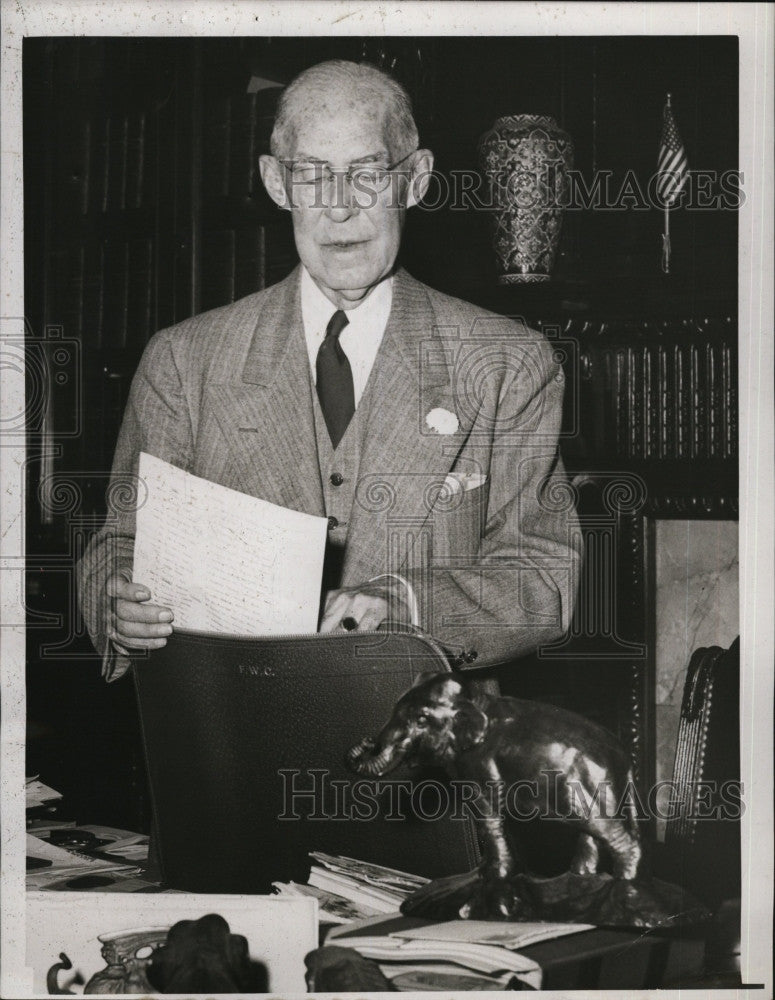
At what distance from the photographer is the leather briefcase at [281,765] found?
2.22m

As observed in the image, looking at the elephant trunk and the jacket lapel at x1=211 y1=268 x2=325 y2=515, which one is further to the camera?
the jacket lapel at x1=211 y1=268 x2=325 y2=515

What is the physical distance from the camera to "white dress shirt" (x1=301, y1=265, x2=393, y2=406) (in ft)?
7.59

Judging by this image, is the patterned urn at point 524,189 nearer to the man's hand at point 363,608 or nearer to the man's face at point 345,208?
the man's face at point 345,208

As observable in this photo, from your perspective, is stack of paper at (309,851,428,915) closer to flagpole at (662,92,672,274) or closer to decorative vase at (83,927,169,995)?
decorative vase at (83,927,169,995)

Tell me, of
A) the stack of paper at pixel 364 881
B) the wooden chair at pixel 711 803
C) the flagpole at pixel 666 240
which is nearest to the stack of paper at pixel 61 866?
the stack of paper at pixel 364 881

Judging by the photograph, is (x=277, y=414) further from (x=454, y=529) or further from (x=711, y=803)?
(x=711, y=803)

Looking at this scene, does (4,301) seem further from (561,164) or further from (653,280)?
(653,280)

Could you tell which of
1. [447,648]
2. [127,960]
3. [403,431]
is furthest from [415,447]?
[127,960]

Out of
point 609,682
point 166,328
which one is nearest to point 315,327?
point 166,328

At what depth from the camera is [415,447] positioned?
2.28 metres

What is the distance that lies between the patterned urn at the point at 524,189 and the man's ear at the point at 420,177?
0.11m

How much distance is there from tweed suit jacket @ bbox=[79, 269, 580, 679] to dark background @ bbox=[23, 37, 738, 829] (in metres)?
0.05

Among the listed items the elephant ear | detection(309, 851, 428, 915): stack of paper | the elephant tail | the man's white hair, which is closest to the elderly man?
the man's white hair

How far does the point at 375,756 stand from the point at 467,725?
192mm
